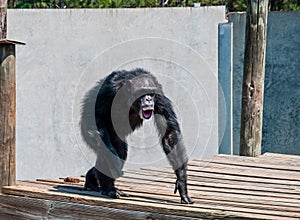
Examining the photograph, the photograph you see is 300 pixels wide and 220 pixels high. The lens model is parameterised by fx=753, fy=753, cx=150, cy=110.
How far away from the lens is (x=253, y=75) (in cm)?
588

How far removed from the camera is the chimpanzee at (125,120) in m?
4.23

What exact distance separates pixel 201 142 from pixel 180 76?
2.25 ft

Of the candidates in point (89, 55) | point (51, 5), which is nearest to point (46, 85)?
point (89, 55)

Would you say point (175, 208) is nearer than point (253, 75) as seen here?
Yes

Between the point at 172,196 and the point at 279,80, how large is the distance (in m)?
3.48

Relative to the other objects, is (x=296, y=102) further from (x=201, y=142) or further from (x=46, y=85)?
(x=46, y=85)

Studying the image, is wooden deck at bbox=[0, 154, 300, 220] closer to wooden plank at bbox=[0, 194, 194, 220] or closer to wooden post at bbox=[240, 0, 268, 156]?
wooden plank at bbox=[0, 194, 194, 220]

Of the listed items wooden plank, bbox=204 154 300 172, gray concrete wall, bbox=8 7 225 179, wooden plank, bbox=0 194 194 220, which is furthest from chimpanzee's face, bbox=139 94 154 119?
gray concrete wall, bbox=8 7 225 179

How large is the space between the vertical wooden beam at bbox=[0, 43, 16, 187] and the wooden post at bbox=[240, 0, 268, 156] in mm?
2155

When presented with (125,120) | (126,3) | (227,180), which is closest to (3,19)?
(125,120)

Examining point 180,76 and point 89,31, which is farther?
point 180,76

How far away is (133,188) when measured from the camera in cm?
452

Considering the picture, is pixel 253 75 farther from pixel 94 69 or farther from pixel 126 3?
pixel 126 3

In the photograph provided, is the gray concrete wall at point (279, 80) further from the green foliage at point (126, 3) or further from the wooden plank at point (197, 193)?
the wooden plank at point (197, 193)
